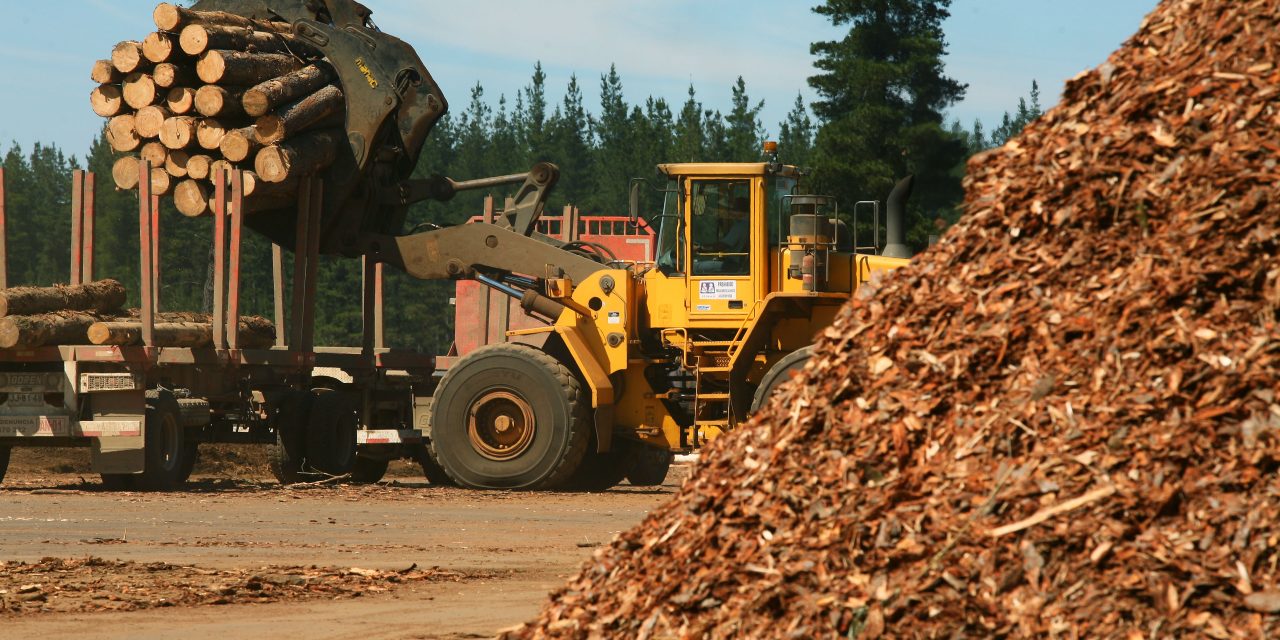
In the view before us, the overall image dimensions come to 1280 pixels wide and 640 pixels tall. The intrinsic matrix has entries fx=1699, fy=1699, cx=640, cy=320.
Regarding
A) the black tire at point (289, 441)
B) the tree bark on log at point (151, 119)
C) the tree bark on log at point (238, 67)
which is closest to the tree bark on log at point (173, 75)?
the tree bark on log at point (238, 67)

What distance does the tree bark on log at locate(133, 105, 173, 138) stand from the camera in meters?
17.4

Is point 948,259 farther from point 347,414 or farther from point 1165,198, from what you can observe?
point 347,414

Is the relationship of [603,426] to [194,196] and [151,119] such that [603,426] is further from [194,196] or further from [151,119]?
[151,119]

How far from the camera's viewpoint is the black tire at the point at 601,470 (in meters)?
17.9

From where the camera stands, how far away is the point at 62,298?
53.9ft

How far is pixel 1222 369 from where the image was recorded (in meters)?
5.55

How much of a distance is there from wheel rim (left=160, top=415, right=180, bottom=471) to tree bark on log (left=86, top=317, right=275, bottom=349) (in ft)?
2.51

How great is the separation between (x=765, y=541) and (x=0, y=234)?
13257mm

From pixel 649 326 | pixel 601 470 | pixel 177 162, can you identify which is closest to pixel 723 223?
pixel 649 326

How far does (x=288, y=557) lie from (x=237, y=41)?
326 inches

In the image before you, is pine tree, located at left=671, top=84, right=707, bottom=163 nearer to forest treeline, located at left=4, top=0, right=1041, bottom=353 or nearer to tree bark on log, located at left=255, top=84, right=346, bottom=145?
forest treeline, located at left=4, top=0, right=1041, bottom=353

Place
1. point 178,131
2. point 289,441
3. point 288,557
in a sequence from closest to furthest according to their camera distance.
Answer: point 288,557 → point 178,131 → point 289,441

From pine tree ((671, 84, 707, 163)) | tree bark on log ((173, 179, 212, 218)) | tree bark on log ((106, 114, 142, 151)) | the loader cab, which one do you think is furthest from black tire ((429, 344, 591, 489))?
pine tree ((671, 84, 707, 163))

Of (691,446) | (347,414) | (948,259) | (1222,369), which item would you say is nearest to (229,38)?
(347,414)
